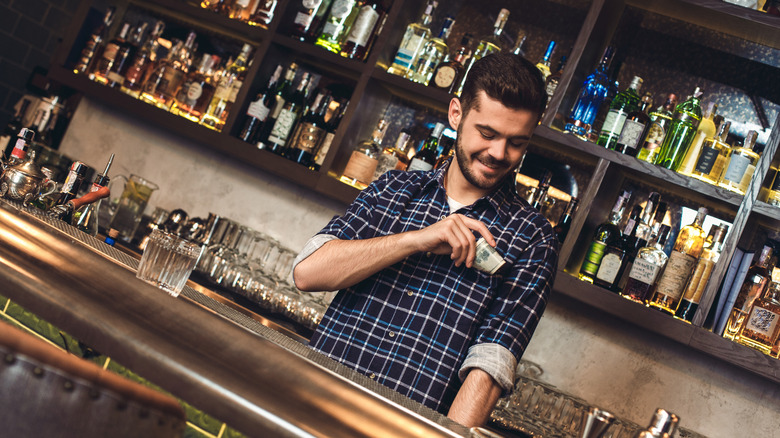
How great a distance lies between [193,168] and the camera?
281 centimetres

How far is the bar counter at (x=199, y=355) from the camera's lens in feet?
1.88

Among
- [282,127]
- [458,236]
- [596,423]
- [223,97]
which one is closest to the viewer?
[596,423]

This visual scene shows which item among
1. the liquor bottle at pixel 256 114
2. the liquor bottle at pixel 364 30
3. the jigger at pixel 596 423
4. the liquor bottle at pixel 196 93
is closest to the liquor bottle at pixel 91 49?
the liquor bottle at pixel 196 93

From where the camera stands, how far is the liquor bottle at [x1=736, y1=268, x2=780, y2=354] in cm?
191

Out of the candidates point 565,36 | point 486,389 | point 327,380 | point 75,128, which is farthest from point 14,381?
point 75,128

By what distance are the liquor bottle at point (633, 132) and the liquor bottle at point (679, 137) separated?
84 mm

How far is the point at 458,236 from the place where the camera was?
1.22 m

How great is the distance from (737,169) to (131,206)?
2.10 m

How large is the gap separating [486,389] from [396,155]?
1232 mm

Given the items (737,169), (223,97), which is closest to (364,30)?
(223,97)

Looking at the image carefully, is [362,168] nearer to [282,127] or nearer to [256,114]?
[282,127]

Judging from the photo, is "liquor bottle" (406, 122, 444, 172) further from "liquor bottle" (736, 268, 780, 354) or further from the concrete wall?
"liquor bottle" (736, 268, 780, 354)

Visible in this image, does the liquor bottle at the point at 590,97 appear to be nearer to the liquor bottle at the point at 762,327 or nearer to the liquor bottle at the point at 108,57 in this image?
the liquor bottle at the point at 762,327

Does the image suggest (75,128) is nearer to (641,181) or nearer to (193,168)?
(193,168)
